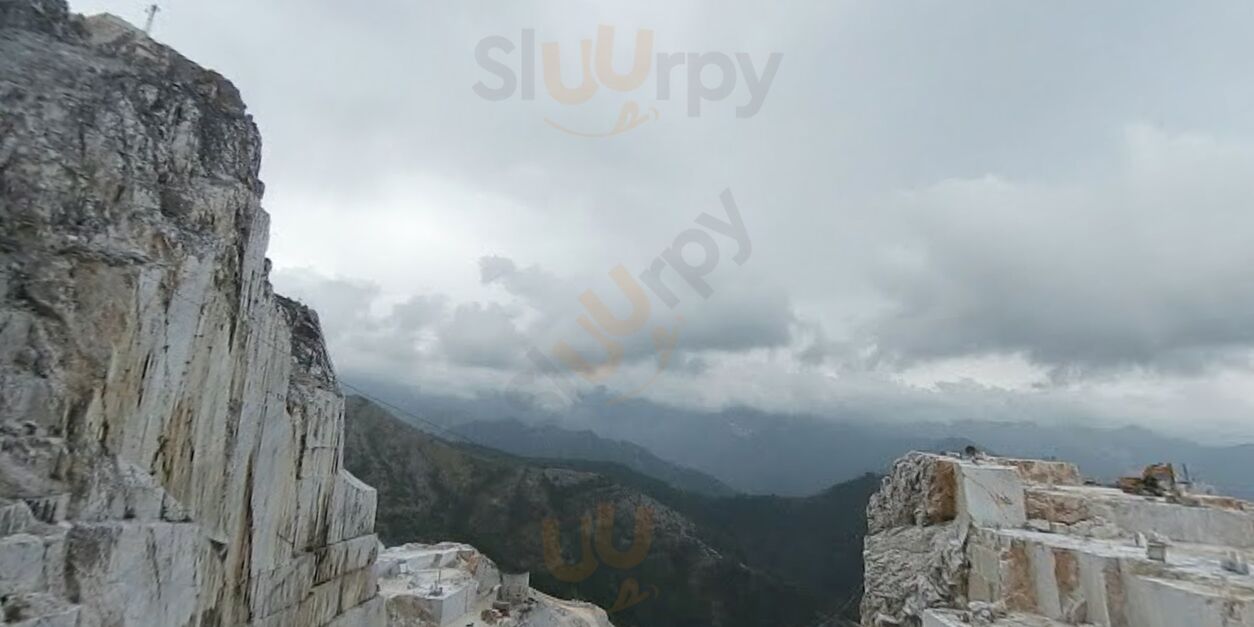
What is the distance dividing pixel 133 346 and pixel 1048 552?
17240 millimetres

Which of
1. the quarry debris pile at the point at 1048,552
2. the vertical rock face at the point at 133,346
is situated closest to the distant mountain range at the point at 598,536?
the quarry debris pile at the point at 1048,552

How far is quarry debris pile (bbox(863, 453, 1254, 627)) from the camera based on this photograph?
11234mm

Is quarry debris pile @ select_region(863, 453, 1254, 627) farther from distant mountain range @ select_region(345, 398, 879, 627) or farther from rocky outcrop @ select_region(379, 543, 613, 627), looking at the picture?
distant mountain range @ select_region(345, 398, 879, 627)

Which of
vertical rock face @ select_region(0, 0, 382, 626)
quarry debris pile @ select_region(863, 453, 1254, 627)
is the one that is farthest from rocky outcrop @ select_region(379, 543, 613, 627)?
quarry debris pile @ select_region(863, 453, 1254, 627)

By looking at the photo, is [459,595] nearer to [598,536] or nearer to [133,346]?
[133,346]

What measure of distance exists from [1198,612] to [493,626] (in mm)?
33875

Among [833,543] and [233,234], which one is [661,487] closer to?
[833,543]

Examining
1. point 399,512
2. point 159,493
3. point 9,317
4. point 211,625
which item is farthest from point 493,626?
point 399,512

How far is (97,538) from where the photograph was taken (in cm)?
819

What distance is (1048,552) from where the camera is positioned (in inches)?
523

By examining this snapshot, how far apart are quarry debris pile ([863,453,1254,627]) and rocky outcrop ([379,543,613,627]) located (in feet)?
71.7

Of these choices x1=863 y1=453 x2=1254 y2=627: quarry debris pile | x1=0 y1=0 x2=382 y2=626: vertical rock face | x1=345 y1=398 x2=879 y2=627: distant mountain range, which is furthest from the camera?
x1=345 y1=398 x2=879 y2=627: distant mountain range

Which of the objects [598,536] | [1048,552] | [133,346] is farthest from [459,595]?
[598,536]

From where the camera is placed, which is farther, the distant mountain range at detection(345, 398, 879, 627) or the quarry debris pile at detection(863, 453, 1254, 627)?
the distant mountain range at detection(345, 398, 879, 627)
